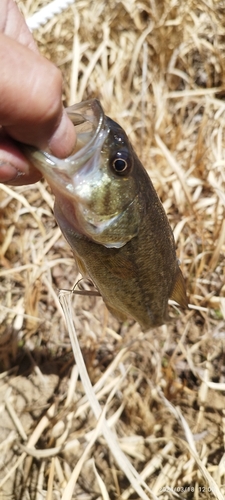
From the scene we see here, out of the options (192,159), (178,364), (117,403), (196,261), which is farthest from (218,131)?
(117,403)

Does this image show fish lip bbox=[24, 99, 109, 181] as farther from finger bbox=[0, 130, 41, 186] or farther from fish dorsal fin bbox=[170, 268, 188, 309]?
fish dorsal fin bbox=[170, 268, 188, 309]

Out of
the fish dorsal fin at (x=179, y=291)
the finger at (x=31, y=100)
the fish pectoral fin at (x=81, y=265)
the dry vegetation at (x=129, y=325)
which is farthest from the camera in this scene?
the dry vegetation at (x=129, y=325)

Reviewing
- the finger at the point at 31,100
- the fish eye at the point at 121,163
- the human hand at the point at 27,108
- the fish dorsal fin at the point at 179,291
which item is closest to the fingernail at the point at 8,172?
the human hand at the point at 27,108

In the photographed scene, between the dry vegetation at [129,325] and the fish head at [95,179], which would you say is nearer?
the fish head at [95,179]

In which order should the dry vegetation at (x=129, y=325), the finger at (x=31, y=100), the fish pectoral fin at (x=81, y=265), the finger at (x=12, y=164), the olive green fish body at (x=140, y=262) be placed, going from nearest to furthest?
1. the finger at (x=31, y=100)
2. the finger at (x=12, y=164)
3. the olive green fish body at (x=140, y=262)
4. the fish pectoral fin at (x=81, y=265)
5. the dry vegetation at (x=129, y=325)

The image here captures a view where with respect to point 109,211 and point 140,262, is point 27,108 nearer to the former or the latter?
point 109,211

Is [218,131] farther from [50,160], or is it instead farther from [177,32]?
[50,160]

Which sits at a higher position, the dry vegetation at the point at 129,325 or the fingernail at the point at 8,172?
the fingernail at the point at 8,172

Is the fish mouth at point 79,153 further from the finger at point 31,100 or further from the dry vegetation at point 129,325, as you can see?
the dry vegetation at point 129,325
